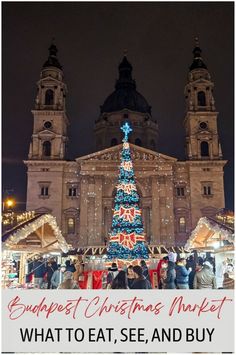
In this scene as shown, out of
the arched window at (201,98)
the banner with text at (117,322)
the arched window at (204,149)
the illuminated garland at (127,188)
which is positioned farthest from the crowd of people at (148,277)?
the arched window at (201,98)

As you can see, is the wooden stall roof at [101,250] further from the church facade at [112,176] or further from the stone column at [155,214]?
the stone column at [155,214]

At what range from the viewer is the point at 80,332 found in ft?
20.9

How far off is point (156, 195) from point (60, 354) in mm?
33864

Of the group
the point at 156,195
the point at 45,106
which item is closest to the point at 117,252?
the point at 156,195

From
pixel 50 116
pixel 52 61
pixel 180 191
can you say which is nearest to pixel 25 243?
pixel 180 191

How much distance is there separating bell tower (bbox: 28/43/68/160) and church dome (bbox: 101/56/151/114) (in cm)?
1156

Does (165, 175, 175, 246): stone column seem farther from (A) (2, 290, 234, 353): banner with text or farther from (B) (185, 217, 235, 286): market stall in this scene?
(A) (2, 290, 234, 353): banner with text

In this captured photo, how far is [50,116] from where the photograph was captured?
41.5 metres

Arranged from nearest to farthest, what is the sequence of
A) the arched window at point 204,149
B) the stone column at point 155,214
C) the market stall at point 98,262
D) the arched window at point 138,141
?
the market stall at point 98,262 < the stone column at point 155,214 < the arched window at point 204,149 < the arched window at point 138,141

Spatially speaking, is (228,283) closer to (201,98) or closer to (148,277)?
(148,277)

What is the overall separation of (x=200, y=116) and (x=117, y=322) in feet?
125

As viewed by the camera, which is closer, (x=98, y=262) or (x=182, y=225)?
(x=98, y=262)

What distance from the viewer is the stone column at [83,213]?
38100mm

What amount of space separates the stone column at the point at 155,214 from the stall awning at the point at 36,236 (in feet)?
70.6
